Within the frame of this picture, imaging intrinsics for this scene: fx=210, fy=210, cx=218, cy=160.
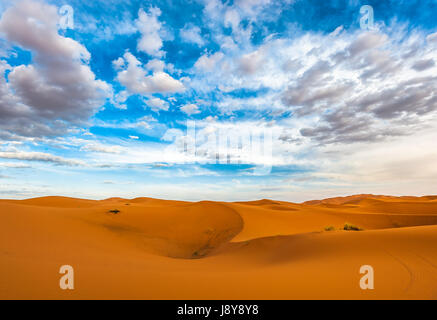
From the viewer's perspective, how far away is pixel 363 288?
3.83 m

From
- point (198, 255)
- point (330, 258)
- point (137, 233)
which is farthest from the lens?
point (137, 233)

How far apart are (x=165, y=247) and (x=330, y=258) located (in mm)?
9382

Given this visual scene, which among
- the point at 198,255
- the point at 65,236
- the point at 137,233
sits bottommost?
the point at 198,255

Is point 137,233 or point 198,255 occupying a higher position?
point 137,233
